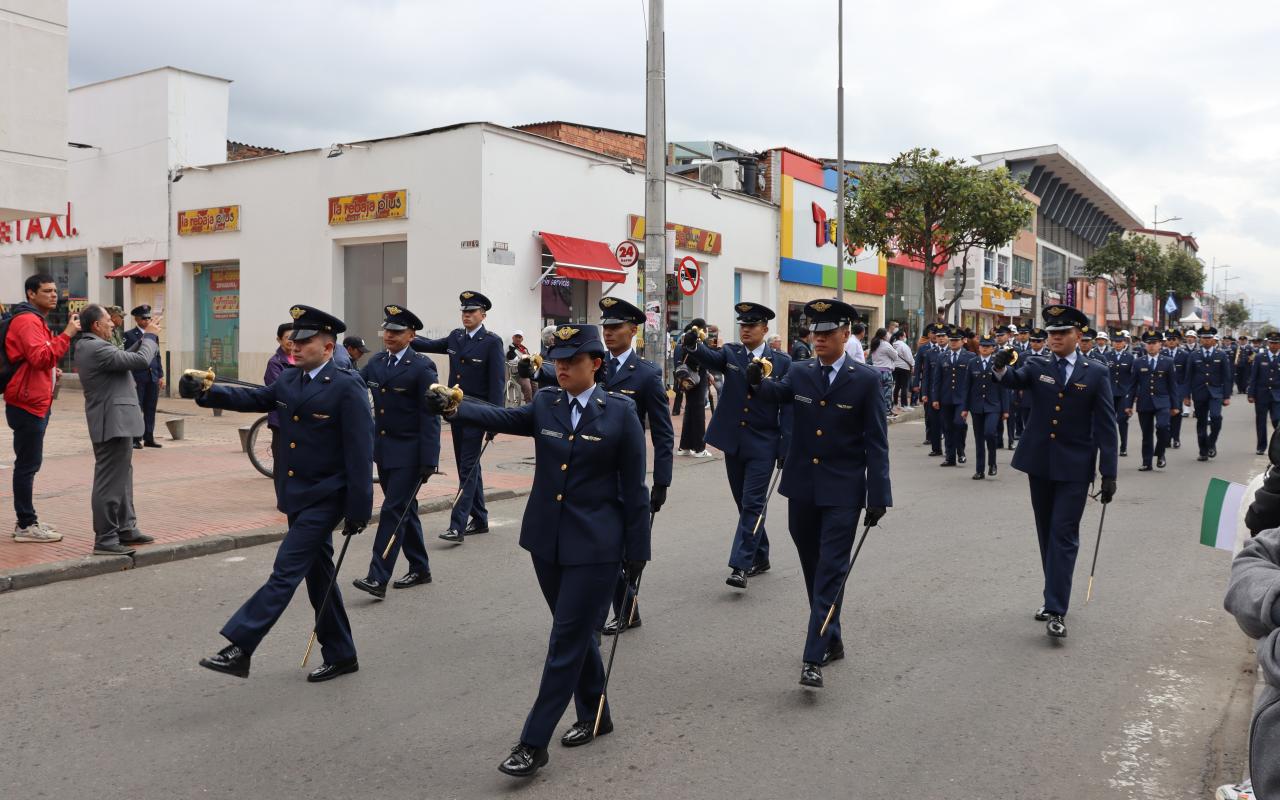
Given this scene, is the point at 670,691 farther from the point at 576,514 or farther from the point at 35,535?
the point at 35,535

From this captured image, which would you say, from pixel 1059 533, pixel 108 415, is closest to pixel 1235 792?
pixel 1059 533

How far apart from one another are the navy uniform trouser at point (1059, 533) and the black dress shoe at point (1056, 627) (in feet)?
0.12

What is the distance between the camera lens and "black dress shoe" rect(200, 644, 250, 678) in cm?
478

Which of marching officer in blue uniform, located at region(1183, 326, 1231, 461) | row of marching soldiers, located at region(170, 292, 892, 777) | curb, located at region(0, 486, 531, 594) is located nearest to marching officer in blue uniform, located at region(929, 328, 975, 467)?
Result: marching officer in blue uniform, located at region(1183, 326, 1231, 461)

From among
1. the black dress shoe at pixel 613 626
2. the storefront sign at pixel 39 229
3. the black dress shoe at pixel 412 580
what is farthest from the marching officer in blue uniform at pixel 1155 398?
the storefront sign at pixel 39 229

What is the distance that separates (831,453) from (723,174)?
23455 mm

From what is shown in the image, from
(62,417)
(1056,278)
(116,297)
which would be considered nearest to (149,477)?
(62,417)

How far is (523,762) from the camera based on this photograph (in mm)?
4066

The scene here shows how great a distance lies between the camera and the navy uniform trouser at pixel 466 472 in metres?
8.64

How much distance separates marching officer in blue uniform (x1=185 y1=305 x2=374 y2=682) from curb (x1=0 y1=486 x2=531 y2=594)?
9.99 ft

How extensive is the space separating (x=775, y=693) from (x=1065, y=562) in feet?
7.62

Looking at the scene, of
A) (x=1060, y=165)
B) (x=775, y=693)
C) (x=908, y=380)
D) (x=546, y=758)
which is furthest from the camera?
(x=1060, y=165)

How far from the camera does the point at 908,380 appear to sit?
83.5 ft

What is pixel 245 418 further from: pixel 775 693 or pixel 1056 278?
pixel 1056 278
